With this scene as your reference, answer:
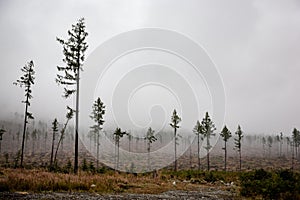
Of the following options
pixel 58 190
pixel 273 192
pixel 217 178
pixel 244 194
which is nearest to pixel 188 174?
pixel 217 178

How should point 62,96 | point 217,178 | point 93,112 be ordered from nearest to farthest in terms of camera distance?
point 62,96, point 217,178, point 93,112

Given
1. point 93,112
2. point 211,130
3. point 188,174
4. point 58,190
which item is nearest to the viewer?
point 58,190

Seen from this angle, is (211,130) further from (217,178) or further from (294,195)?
(294,195)

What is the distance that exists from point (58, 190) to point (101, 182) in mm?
3720

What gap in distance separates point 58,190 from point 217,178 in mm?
25666

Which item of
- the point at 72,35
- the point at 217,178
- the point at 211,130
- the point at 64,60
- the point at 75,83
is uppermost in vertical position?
the point at 72,35

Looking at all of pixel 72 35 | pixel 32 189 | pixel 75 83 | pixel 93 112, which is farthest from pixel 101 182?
pixel 93 112

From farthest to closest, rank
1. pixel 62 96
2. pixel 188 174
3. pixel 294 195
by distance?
pixel 188 174, pixel 62 96, pixel 294 195

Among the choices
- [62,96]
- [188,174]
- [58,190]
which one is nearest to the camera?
[58,190]

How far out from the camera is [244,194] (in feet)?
53.4

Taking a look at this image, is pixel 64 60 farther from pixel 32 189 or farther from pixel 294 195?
pixel 294 195

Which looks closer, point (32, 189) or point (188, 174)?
point (32, 189)

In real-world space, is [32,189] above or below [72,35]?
below

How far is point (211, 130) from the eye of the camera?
62.4m
